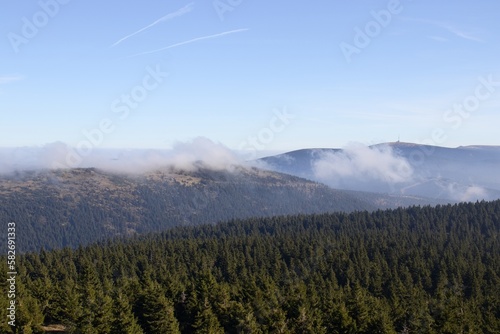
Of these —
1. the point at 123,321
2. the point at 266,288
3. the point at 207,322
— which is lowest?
the point at 266,288

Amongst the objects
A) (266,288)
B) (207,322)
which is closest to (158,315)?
(207,322)

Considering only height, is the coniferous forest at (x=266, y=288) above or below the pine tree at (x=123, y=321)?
below

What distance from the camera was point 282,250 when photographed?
535 feet

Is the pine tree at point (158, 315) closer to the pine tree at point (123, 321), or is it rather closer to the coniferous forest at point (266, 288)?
the coniferous forest at point (266, 288)

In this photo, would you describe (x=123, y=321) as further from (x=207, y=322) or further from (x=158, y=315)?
(x=207, y=322)

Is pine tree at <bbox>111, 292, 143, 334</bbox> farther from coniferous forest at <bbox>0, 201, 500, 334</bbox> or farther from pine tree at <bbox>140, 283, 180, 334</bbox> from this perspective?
pine tree at <bbox>140, 283, 180, 334</bbox>

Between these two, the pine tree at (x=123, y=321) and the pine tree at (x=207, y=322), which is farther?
the pine tree at (x=207, y=322)

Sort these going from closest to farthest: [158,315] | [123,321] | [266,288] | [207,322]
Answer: [123,321] → [158,315] → [207,322] → [266,288]

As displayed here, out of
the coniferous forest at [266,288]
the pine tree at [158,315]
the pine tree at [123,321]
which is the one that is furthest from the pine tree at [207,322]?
the pine tree at [123,321]

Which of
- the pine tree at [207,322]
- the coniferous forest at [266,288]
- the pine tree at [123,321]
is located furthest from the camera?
the coniferous forest at [266,288]

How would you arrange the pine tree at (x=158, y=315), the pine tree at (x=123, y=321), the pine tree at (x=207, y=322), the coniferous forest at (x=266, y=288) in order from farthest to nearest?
1. the coniferous forest at (x=266, y=288)
2. the pine tree at (x=158, y=315)
3. the pine tree at (x=207, y=322)
4. the pine tree at (x=123, y=321)

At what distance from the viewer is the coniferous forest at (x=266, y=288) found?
6612cm

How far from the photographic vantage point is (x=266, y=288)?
280ft

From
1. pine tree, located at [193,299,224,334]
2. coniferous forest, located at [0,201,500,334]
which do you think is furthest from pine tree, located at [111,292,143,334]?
pine tree, located at [193,299,224,334]
